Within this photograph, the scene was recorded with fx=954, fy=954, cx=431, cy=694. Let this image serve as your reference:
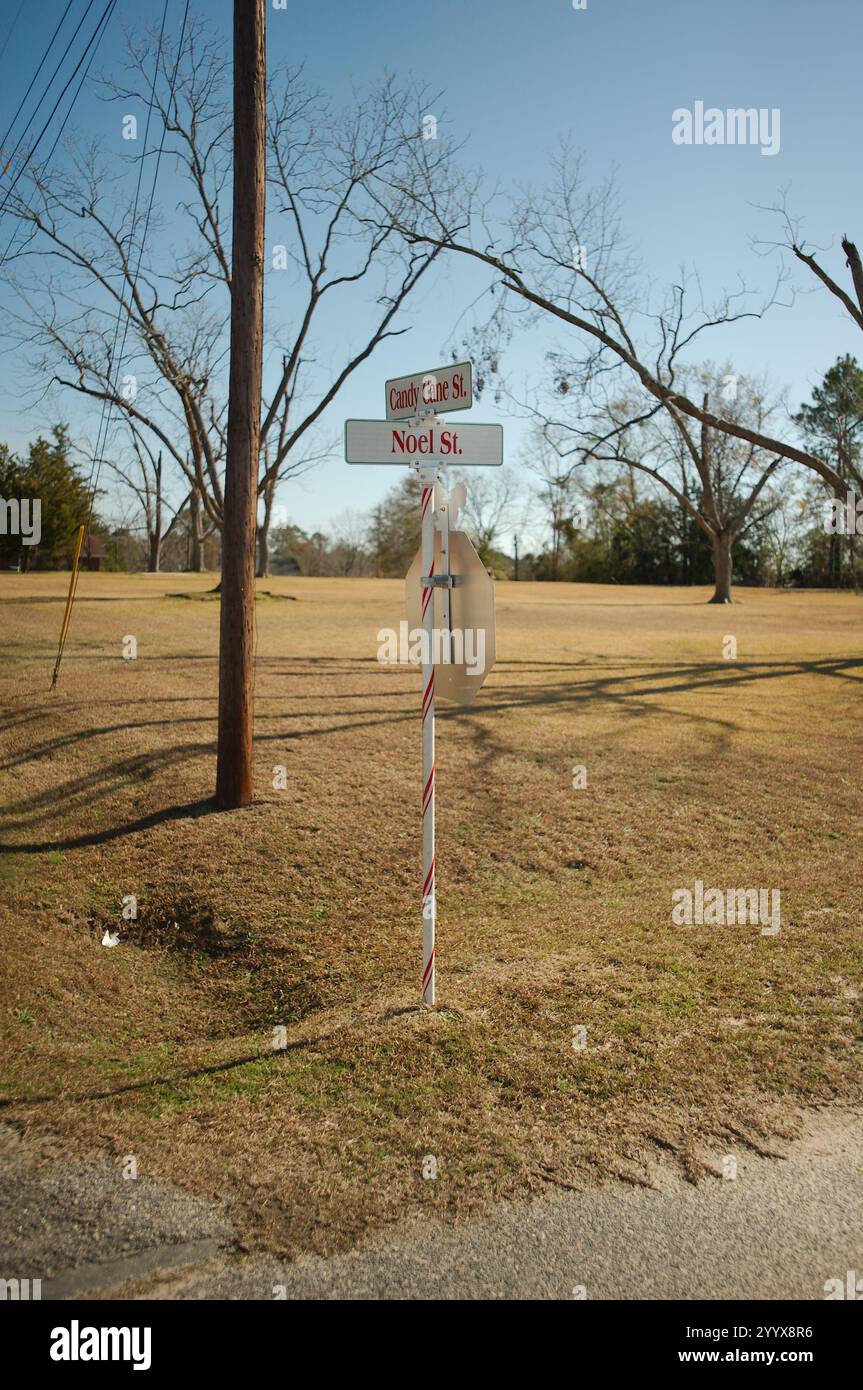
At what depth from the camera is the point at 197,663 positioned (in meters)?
16.1

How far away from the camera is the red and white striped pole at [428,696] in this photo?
5.20 metres

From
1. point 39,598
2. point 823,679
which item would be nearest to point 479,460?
point 823,679

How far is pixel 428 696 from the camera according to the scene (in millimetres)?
5387

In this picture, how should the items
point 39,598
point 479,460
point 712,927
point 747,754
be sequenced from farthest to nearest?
1. point 39,598
2. point 747,754
3. point 712,927
4. point 479,460

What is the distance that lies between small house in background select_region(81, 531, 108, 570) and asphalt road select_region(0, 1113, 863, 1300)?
53368 mm

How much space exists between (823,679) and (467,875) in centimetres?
1218

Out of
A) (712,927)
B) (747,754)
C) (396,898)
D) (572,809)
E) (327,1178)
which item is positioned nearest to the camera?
(327,1178)

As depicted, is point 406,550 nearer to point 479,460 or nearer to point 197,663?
point 197,663

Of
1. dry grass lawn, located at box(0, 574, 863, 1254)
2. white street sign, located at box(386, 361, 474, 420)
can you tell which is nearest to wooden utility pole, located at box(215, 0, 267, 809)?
dry grass lawn, located at box(0, 574, 863, 1254)

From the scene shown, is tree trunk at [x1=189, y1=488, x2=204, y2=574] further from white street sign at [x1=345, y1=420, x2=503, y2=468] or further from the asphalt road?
the asphalt road

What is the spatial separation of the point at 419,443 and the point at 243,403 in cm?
396

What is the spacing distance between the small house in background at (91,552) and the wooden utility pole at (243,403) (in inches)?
1890

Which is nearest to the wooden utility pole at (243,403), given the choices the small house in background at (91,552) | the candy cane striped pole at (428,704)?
the candy cane striped pole at (428,704)

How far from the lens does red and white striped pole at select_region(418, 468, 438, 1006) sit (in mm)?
5203
